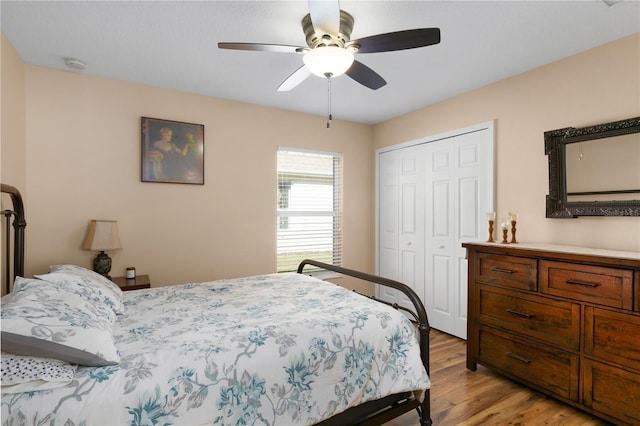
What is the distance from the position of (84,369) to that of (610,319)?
2.70 m

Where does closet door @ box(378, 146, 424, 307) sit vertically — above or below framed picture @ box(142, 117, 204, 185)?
below

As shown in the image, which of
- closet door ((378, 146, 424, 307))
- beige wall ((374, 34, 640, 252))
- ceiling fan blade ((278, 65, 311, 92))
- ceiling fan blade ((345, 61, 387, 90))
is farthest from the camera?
closet door ((378, 146, 424, 307))

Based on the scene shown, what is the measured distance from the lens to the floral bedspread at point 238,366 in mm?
1155

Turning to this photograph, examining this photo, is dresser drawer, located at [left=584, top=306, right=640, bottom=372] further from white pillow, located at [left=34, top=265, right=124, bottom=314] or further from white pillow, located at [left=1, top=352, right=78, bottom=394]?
white pillow, located at [left=34, top=265, right=124, bottom=314]

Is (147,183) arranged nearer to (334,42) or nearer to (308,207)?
(308,207)

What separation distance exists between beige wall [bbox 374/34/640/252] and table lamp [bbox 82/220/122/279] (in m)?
3.45

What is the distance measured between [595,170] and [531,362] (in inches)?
58.3

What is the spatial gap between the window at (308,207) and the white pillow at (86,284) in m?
2.13

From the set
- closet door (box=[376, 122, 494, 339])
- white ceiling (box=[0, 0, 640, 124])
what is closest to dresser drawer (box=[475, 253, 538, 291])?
closet door (box=[376, 122, 494, 339])

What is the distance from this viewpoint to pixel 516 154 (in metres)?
2.97

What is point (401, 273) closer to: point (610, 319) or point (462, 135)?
point (462, 135)

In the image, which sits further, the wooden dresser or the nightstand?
the nightstand

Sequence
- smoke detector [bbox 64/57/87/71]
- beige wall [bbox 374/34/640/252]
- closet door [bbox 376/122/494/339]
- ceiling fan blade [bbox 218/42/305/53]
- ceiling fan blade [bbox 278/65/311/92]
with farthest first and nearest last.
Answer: closet door [bbox 376/122/494/339]
smoke detector [bbox 64/57/87/71]
beige wall [bbox 374/34/640/252]
ceiling fan blade [bbox 278/65/311/92]
ceiling fan blade [bbox 218/42/305/53]

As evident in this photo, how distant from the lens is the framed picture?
10.5 ft
